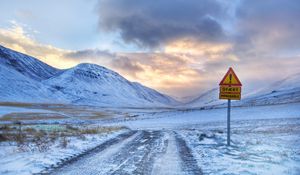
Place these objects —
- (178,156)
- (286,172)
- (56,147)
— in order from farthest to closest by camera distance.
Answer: (56,147)
(178,156)
(286,172)

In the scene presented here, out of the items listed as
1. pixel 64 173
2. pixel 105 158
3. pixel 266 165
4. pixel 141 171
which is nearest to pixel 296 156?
pixel 266 165

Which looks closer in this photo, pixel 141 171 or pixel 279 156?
pixel 141 171

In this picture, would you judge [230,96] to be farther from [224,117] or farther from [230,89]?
[224,117]

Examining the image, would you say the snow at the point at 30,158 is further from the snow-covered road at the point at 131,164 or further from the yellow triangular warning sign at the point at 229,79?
the yellow triangular warning sign at the point at 229,79

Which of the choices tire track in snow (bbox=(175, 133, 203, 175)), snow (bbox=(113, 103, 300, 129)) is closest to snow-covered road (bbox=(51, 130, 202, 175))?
tire track in snow (bbox=(175, 133, 203, 175))

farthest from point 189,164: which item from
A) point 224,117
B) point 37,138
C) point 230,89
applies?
point 224,117

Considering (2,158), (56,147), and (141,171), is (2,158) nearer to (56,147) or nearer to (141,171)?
(56,147)

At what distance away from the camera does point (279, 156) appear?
1198 cm

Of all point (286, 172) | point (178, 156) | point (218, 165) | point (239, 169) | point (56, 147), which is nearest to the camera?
point (286, 172)

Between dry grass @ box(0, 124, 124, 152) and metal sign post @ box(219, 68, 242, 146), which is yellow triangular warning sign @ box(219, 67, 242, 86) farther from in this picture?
dry grass @ box(0, 124, 124, 152)

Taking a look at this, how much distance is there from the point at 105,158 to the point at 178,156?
9.82ft

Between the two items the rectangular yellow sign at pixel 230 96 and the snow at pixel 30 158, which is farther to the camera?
the rectangular yellow sign at pixel 230 96

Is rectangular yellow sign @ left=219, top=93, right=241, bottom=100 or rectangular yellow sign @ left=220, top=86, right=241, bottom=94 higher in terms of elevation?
rectangular yellow sign @ left=220, top=86, right=241, bottom=94

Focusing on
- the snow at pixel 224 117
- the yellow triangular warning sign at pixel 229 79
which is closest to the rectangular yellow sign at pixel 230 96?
the yellow triangular warning sign at pixel 229 79
